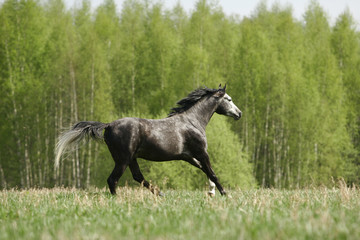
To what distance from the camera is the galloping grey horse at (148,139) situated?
7477mm

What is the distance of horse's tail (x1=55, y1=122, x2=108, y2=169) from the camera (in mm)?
7566

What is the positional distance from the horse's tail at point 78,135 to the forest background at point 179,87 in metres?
18.6

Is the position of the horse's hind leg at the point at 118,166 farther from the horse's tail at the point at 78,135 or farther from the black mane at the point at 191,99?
the black mane at the point at 191,99

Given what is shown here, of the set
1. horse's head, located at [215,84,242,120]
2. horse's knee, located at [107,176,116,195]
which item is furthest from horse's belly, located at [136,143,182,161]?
horse's head, located at [215,84,242,120]

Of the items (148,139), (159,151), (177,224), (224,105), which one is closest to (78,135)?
(148,139)

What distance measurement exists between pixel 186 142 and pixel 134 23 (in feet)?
89.5

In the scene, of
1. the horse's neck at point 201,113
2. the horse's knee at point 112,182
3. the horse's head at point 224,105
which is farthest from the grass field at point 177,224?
the horse's head at point 224,105

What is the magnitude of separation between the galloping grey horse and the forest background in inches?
713

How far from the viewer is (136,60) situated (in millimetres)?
32812

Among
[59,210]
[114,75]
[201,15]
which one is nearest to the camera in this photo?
[59,210]

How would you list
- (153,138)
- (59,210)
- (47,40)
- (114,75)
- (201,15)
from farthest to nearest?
1. (114,75)
2. (201,15)
3. (47,40)
4. (153,138)
5. (59,210)

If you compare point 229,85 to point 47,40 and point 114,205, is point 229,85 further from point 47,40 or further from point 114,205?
point 114,205

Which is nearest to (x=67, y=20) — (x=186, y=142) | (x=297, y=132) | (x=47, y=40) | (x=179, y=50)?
(x=47, y=40)

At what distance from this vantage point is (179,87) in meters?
29.3
